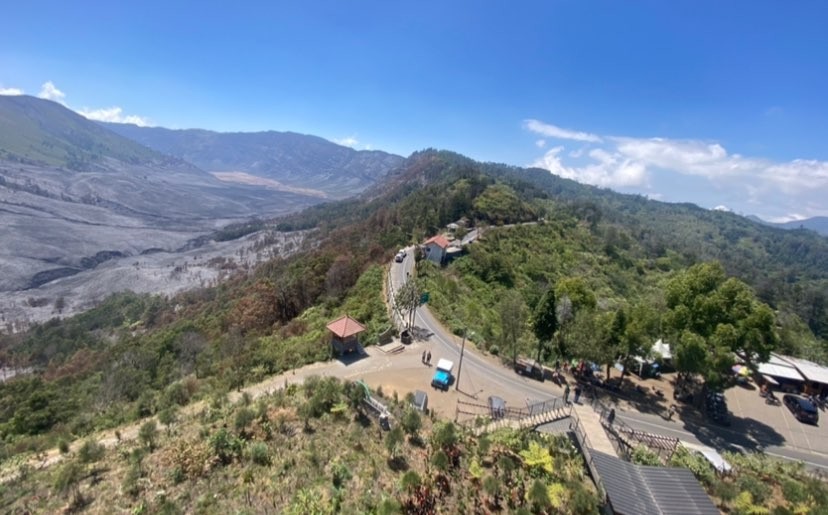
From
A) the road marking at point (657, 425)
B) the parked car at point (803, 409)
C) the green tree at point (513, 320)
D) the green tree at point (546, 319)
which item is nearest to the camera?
the road marking at point (657, 425)

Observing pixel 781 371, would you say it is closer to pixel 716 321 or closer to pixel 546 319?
pixel 716 321

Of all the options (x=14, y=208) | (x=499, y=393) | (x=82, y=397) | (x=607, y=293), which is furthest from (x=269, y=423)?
(x=14, y=208)

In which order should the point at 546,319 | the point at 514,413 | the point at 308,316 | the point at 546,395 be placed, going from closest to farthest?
the point at 514,413
the point at 546,395
the point at 546,319
the point at 308,316

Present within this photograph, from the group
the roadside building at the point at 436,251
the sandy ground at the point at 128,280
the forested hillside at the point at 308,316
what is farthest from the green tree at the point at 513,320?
the sandy ground at the point at 128,280

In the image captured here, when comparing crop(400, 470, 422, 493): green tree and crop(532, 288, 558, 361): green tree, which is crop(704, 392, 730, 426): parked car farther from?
crop(400, 470, 422, 493): green tree

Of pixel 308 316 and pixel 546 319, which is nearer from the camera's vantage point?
pixel 546 319

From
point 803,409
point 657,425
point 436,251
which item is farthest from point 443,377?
point 436,251

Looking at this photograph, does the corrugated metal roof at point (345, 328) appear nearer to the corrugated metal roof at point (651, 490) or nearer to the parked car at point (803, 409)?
the corrugated metal roof at point (651, 490)
